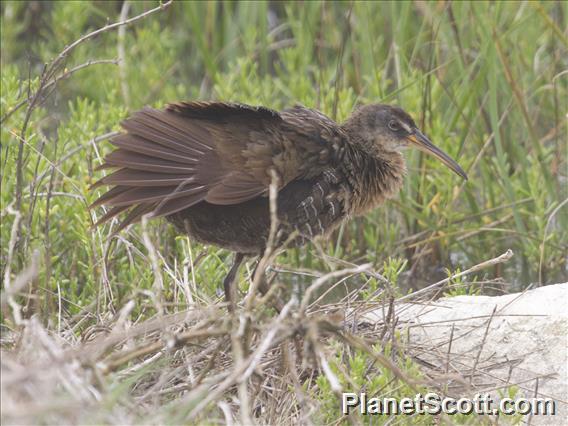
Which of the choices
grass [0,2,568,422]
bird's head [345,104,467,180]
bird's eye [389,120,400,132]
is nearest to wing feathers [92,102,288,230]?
grass [0,2,568,422]

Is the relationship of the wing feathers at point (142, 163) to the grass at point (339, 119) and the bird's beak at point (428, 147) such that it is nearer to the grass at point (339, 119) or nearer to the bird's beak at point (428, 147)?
the grass at point (339, 119)

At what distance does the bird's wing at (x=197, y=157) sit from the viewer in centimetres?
427

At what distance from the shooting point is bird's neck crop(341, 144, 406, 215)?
4703 mm

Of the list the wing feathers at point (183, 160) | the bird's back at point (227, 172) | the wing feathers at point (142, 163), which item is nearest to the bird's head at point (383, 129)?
the bird's back at point (227, 172)

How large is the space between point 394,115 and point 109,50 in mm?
2967

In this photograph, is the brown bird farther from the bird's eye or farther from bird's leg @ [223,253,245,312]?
the bird's eye

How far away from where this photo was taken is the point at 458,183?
5879 mm

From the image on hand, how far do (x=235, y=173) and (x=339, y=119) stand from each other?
175 cm

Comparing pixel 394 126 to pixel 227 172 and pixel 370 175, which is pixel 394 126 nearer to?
pixel 370 175

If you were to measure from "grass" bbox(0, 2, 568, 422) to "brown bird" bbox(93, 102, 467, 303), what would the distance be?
0.22m

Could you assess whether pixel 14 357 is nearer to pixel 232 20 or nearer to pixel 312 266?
pixel 312 266

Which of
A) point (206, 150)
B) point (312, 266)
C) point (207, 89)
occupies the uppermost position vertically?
point (206, 150)

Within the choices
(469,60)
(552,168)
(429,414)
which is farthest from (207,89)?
(429,414)

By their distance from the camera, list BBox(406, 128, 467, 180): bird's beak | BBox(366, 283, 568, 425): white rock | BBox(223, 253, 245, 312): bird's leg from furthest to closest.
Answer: BBox(406, 128, 467, 180): bird's beak, BBox(223, 253, 245, 312): bird's leg, BBox(366, 283, 568, 425): white rock
